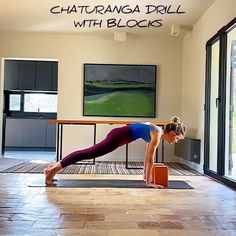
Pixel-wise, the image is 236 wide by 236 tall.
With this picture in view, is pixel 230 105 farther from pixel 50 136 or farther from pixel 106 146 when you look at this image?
pixel 50 136

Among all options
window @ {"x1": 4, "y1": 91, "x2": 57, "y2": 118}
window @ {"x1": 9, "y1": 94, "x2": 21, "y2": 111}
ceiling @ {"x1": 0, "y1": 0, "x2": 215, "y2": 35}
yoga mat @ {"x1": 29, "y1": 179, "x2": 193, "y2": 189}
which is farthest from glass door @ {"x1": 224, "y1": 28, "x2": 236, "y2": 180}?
window @ {"x1": 9, "y1": 94, "x2": 21, "y2": 111}

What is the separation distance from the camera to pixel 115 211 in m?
2.37

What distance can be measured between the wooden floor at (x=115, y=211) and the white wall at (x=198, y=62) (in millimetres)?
1899

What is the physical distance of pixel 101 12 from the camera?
5219mm

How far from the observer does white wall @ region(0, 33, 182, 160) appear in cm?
645

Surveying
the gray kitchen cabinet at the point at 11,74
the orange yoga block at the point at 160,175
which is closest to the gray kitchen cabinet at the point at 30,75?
the gray kitchen cabinet at the point at 11,74

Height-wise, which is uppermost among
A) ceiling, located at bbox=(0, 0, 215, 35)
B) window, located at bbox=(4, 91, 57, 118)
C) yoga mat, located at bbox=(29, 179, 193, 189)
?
ceiling, located at bbox=(0, 0, 215, 35)

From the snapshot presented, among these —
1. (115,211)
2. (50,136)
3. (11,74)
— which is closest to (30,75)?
(11,74)

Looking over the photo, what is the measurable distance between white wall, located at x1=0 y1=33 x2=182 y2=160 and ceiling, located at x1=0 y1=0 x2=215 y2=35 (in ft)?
0.74

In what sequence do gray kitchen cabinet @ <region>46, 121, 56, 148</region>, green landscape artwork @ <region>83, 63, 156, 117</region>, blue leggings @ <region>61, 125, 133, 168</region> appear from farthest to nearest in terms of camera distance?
gray kitchen cabinet @ <region>46, 121, 56, 148</region>, green landscape artwork @ <region>83, 63, 156, 117</region>, blue leggings @ <region>61, 125, 133, 168</region>

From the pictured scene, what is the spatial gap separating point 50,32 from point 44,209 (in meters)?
4.53

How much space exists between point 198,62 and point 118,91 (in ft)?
5.06

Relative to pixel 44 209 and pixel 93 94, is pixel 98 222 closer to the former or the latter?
pixel 44 209

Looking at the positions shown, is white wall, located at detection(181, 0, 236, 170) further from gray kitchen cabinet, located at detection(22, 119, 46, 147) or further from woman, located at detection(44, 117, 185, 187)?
gray kitchen cabinet, located at detection(22, 119, 46, 147)
